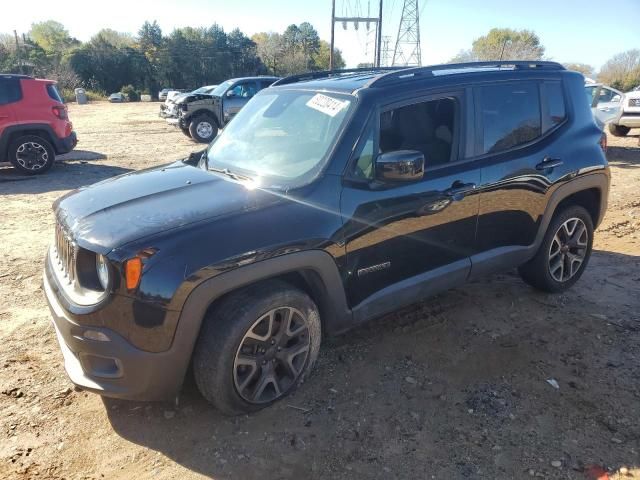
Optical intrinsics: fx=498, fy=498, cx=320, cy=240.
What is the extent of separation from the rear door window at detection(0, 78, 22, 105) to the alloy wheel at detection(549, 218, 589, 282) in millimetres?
9685

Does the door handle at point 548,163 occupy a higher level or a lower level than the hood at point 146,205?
higher

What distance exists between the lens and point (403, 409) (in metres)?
2.94

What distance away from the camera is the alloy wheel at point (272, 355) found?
274 centimetres

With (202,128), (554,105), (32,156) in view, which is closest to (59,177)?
(32,156)

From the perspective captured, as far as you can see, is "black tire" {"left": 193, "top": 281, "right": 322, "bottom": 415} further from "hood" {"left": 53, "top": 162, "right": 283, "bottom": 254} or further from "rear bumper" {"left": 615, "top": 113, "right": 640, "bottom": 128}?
"rear bumper" {"left": 615, "top": 113, "right": 640, "bottom": 128}

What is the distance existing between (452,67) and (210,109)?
1174 cm

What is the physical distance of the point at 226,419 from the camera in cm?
284

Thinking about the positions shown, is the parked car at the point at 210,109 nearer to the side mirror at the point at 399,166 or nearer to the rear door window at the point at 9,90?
the rear door window at the point at 9,90

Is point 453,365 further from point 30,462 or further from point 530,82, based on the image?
point 30,462

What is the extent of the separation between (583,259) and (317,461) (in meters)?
3.19

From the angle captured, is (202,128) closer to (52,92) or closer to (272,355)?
(52,92)

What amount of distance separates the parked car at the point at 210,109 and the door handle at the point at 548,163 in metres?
11.5

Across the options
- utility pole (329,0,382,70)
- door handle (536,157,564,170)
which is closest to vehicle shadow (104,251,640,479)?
door handle (536,157,564,170)

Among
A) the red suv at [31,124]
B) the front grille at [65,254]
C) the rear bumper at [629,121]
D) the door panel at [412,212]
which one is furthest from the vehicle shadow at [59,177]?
the rear bumper at [629,121]
